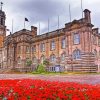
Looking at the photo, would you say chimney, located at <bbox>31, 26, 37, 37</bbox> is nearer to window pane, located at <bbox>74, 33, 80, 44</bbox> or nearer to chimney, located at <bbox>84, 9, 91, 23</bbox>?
window pane, located at <bbox>74, 33, 80, 44</bbox>

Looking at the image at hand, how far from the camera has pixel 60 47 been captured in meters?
54.8

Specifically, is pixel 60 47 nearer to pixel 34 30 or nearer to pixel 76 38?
pixel 76 38

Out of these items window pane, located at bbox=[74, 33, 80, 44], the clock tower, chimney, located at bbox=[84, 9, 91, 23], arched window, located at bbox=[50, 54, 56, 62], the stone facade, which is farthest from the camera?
the clock tower

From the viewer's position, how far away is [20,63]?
63.8 meters

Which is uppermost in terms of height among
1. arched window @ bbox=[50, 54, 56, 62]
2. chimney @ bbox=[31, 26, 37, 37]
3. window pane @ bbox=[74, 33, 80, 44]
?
chimney @ bbox=[31, 26, 37, 37]

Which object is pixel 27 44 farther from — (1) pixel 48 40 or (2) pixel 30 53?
(1) pixel 48 40

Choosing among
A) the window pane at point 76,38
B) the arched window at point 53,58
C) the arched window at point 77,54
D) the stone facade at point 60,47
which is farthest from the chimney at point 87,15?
the arched window at point 53,58

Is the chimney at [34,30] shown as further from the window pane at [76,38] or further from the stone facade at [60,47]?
the window pane at [76,38]

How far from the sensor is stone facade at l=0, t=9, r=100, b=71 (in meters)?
47.6

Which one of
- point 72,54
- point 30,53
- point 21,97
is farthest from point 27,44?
point 21,97

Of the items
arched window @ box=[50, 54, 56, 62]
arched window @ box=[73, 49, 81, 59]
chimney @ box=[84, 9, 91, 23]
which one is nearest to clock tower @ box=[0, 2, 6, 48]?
arched window @ box=[50, 54, 56, 62]

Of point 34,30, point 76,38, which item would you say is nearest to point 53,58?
point 76,38

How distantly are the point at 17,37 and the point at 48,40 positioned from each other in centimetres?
1245

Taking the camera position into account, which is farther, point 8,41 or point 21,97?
point 8,41
